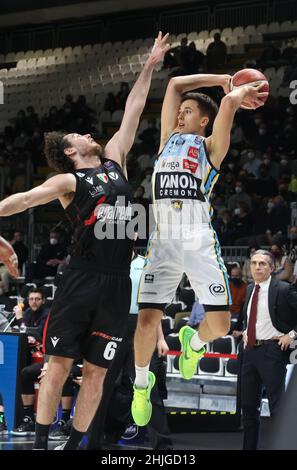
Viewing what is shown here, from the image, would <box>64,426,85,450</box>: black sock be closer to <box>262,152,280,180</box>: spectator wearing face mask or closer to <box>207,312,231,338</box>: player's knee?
<box>207,312,231,338</box>: player's knee

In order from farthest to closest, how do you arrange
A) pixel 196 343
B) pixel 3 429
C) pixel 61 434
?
pixel 3 429 < pixel 61 434 < pixel 196 343

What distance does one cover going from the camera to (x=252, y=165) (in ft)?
52.3

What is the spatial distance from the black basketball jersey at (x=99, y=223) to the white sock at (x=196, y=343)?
0.89 m

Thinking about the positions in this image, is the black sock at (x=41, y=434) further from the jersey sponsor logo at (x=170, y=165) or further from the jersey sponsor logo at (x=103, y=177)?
the jersey sponsor logo at (x=170, y=165)

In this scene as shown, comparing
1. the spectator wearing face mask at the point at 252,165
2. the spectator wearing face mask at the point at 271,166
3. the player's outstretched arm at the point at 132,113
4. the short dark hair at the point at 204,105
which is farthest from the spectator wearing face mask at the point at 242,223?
the player's outstretched arm at the point at 132,113

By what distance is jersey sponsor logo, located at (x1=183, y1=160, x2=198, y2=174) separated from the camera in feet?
19.7

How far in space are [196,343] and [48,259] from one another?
30.3ft

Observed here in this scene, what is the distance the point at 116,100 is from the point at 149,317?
15.2 m

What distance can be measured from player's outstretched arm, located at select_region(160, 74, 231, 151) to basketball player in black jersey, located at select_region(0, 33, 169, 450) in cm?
62

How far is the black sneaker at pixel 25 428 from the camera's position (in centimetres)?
924

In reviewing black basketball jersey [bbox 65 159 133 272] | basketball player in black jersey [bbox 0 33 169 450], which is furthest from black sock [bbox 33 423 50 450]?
black basketball jersey [bbox 65 159 133 272]

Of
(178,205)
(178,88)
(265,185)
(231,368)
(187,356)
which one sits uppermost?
(265,185)

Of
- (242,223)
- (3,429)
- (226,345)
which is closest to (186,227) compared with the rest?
(3,429)

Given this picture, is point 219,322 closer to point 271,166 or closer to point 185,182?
point 185,182
